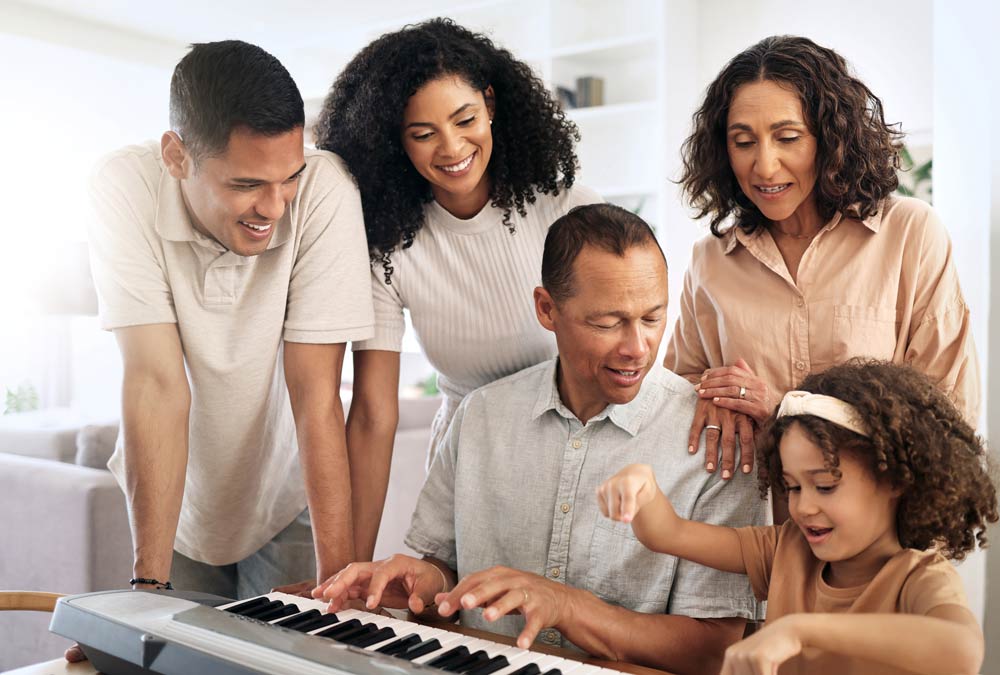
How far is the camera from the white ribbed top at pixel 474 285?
2062mm

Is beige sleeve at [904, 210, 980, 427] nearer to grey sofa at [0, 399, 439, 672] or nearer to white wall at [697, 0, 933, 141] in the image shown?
grey sofa at [0, 399, 439, 672]

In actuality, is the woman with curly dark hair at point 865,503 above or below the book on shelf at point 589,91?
below

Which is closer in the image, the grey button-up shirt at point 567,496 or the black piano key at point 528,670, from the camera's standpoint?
the black piano key at point 528,670

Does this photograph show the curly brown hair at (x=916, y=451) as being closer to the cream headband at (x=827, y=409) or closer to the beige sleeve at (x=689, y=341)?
the cream headband at (x=827, y=409)

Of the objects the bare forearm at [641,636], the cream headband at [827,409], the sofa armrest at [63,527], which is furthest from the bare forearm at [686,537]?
the sofa armrest at [63,527]

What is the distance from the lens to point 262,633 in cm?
127

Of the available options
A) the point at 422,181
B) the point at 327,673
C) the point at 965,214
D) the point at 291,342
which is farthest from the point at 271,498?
the point at 965,214

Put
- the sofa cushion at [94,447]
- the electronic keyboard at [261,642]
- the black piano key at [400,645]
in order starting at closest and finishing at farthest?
the electronic keyboard at [261,642] → the black piano key at [400,645] → the sofa cushion at [94,447]

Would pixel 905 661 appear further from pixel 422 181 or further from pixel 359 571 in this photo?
pixel 422 181

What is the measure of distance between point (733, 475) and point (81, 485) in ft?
7.70

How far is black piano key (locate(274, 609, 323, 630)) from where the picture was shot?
4.56 ft

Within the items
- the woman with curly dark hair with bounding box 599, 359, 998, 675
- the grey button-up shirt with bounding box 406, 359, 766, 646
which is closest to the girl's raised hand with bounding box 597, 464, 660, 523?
the woman with curly dark hair with bounding box 599, 359, 998, 675

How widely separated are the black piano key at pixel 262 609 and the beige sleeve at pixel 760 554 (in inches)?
27.8

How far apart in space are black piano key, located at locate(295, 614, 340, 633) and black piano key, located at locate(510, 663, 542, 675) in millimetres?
327
